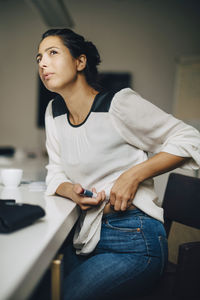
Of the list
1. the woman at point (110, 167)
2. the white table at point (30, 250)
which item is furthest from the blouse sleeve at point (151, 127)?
the white table at point (30, 250)

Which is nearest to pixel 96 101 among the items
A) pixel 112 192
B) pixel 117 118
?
pixel 117 118

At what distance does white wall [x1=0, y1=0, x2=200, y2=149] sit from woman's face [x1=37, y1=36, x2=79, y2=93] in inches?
117

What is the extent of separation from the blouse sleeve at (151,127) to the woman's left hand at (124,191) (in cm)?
15


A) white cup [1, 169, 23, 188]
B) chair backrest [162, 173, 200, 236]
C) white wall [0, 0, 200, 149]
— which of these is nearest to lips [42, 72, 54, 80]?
white cup [1, 169, 23, 188]

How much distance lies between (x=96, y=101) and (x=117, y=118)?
113 mm

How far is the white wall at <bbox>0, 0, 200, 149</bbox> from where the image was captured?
3760 mm

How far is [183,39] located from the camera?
375 cm

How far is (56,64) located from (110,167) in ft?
1.37

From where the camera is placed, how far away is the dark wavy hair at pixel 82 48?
104 cm

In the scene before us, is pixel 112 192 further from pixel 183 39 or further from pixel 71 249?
pixel 183 39

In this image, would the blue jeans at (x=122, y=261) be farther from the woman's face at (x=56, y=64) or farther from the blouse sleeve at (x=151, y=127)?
the woman's face at (x=56, y=64)

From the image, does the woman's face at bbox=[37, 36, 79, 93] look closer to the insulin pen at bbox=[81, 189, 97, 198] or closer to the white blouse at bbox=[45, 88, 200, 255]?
the white blouse at bbox=[45, 88, 200, 255]

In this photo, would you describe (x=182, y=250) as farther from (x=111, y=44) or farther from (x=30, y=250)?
(x=111, y=44)

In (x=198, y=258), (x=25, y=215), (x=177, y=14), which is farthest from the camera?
(x=177, y=14)
